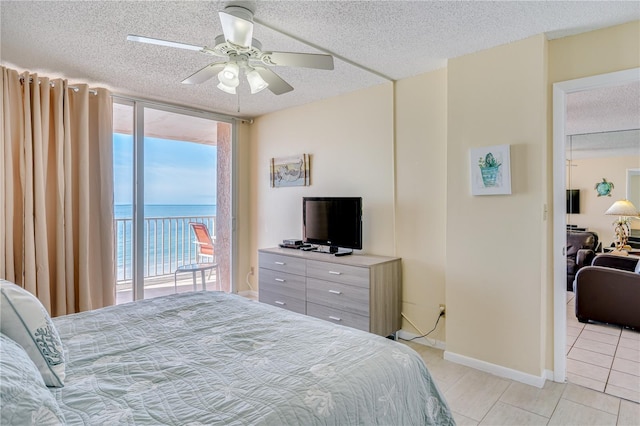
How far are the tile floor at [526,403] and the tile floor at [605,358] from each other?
0.12m

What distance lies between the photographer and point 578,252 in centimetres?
510

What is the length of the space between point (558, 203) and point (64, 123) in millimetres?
4218

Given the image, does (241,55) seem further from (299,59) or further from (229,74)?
(299,59)

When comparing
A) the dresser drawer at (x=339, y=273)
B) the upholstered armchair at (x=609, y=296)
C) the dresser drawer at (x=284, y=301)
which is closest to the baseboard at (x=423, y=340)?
the dresser drawer at (x=339, y=273)

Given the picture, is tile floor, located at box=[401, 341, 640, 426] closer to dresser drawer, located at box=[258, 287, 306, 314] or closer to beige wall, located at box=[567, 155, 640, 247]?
dresser drawer, located at box=[258, 287, 306, 314]

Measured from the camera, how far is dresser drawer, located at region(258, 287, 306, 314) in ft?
11.6

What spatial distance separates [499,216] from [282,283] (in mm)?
2175

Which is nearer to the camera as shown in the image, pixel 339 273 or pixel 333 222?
pixel 339 273

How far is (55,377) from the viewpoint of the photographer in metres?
1.18

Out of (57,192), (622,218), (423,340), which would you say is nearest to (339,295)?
(423,340)

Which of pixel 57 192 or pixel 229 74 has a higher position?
pixel 229 74

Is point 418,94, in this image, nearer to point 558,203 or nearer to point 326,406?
point 558,203

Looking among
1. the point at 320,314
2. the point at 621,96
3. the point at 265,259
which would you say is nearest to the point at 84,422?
the point at 320,314

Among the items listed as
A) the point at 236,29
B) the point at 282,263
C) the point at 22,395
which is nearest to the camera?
the point at 22,395
